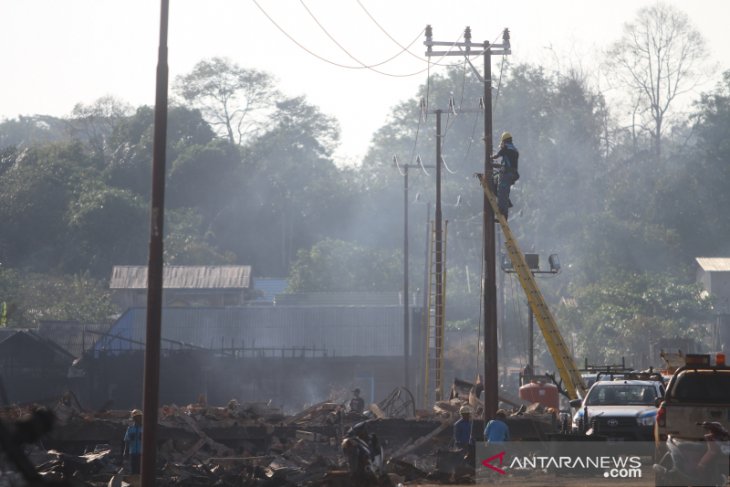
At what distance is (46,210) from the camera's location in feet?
285

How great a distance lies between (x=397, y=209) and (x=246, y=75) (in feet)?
80.4

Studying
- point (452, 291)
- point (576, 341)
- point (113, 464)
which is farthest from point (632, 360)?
point (113, 464)

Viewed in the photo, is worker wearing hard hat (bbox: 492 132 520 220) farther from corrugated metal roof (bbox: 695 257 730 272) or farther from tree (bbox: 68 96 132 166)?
tree (bbox: 68 96 132 166)

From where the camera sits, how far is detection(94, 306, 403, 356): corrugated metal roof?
60.4 m

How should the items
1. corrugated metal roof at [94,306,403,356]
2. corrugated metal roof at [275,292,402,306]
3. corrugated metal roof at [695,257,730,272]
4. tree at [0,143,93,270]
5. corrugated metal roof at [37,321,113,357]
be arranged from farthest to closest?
tree at [0,143,93,270] → corrugated metal roof at [695,257,730,272] → corrugated metal roof at [275,292,402,306] → corrugated metal roof at [94,306,403,356] → corrugated metal roof at [37,321,113,357]

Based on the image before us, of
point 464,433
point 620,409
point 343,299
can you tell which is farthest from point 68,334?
point 620,409

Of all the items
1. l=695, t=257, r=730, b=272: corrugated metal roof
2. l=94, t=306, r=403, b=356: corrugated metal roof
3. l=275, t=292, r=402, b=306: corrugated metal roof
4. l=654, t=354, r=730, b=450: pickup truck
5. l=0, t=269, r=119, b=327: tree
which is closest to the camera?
l=654, t=354, r=730, b=450: pickup truck

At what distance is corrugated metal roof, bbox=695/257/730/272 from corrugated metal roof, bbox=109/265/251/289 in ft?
93.7

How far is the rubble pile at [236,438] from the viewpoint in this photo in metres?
26.5

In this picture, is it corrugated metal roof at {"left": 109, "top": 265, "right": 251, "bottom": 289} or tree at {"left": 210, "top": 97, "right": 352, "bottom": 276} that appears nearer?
corrugated metal roof at {"left": 109, "top": 265, "right": 251, "bottom": 289}

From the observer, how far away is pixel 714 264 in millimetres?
76250

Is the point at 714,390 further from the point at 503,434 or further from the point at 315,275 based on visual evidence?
the point at 315,275

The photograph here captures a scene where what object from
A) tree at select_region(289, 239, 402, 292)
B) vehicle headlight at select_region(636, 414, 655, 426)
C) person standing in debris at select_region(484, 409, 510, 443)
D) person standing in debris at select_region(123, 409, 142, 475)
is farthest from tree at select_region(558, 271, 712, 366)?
person standing in debris at select_region(123, 409, 142, 475)

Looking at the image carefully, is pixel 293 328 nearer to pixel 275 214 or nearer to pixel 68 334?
pixel 68 334
